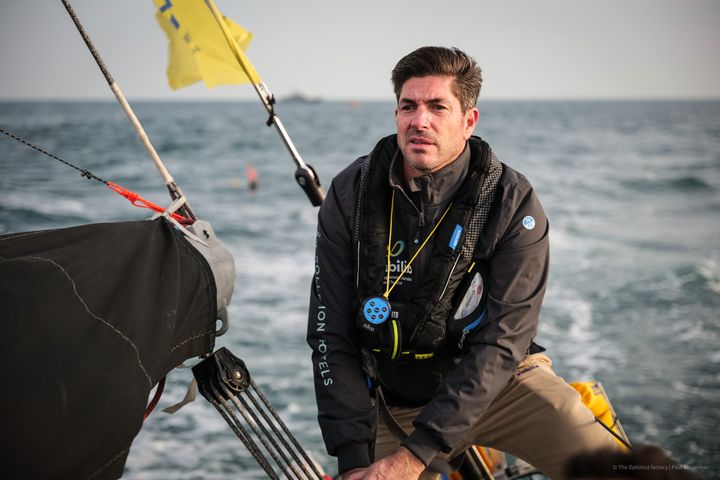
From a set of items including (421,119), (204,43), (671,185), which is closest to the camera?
(421,119)

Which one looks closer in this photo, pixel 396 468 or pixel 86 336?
pixel 86 336

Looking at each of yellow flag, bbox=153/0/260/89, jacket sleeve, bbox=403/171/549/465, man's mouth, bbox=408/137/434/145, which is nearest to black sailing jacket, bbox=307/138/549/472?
jacket sleeve, bbox=403/171/549/465

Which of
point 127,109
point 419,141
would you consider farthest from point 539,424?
point 127,109

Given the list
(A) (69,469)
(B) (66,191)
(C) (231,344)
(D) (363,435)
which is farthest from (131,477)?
(B) (66,191)

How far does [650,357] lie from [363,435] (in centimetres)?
765

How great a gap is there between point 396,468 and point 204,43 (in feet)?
8.71

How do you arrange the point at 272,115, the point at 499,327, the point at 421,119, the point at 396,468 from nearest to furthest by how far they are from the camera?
the point at 396,468
the point at 499,327
the point at 421,119
the point at 272,115

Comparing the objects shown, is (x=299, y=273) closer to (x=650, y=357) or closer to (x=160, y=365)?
(x=650, y=357)

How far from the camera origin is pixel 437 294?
2949 mm

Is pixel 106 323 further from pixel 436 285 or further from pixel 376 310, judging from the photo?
pixel 436 285

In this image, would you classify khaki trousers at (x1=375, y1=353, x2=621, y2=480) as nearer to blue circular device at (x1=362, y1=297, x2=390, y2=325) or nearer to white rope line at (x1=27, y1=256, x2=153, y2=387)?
blue circular device at (x1=362, y1=297, x2=390, y2=325)

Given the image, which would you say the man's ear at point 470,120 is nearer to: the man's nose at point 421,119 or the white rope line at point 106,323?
the man's nose at point 421,119

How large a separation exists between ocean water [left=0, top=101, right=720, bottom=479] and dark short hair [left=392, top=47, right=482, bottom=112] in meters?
A: 4.92

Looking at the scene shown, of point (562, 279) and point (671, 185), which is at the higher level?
point (562, 279)
